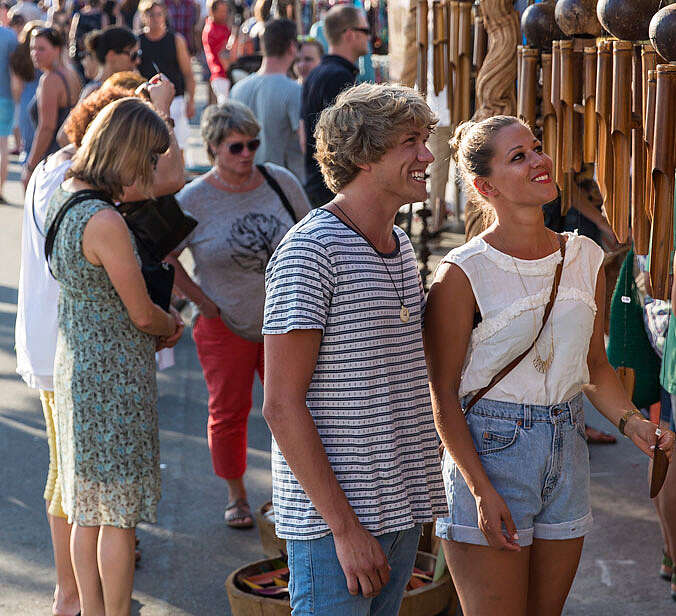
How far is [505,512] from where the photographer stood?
238 centimetres

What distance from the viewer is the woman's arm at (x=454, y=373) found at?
2.40 meters

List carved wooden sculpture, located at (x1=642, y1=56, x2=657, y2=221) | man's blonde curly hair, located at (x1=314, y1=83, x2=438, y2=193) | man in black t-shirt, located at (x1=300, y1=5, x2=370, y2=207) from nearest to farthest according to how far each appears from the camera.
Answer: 1. man's blonde curly hair, located at (x1=314, y1=83, x2=438, y2=193)
2. carved wooden sculpture, located at (x1=642, y1=56, x2=657, y2=221)
3. man in black t-shirt, located at (x1=300, y1=5, x2=370, y2=207)

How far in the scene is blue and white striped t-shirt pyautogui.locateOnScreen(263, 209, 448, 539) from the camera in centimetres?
206

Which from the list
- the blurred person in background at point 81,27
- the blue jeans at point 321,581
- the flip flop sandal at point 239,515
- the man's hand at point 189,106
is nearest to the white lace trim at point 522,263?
the blue jeans at point 321,581

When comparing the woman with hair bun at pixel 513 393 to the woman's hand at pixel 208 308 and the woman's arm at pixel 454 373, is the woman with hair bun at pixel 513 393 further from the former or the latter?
the woman's hand at pixel 208 308

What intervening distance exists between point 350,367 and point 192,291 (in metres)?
2.23

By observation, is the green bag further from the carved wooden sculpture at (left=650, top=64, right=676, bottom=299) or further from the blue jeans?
the blue jeans

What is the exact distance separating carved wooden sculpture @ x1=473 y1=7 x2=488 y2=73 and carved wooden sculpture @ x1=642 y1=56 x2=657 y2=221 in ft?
3.85

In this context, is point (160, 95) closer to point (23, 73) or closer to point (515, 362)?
point (515, 362)

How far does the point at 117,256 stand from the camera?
3066mm

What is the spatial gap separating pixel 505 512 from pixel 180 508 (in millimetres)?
2521

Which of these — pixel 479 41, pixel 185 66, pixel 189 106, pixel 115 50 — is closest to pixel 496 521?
pixel 479 41

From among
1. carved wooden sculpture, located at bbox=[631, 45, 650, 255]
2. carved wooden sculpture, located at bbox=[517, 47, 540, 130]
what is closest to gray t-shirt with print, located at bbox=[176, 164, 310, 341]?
carved wooden sculpture, located at bbox=[517, 47, 540, 130]

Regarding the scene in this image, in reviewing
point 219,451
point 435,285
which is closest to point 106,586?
point 219,451
